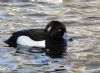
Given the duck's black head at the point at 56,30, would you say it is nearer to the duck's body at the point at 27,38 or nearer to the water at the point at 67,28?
the duck's body at the point at 27,38

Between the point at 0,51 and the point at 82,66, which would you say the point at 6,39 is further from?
the point at 82,66

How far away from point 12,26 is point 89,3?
5.23 m

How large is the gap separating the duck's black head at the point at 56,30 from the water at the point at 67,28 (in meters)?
0.41

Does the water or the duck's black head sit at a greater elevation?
the duck's black head

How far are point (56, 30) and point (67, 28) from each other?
225 centimetres

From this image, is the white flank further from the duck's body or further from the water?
the water

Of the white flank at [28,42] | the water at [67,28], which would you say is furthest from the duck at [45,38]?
the water at [67,28]

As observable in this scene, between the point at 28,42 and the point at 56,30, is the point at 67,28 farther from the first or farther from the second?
the point at 28,42

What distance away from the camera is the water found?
1185 centimetres

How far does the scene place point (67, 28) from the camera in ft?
53.7

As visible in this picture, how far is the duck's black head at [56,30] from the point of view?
14.1 meters

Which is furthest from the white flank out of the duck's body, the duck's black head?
the duck's black head

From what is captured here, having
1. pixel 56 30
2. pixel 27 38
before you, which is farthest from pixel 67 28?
pixel 27 38

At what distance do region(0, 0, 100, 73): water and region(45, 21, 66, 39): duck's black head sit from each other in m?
0.41
